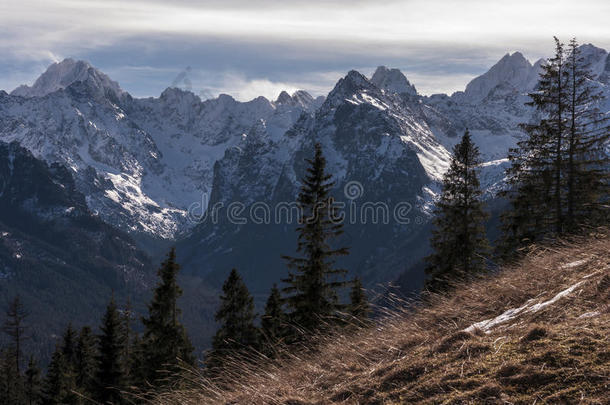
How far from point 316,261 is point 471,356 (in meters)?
21.9

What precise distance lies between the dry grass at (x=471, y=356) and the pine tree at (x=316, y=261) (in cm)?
1840

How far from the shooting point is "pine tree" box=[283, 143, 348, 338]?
88.3 ft

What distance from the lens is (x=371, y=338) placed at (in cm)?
753

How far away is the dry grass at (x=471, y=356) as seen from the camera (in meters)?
→ 4.83

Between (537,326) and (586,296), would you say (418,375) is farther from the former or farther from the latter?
(586,296)

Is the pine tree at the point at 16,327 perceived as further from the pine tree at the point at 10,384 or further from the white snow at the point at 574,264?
the white snow at the point at 574,264

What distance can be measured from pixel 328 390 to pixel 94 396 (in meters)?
34.1

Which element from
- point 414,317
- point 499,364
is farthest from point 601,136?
point 499,364

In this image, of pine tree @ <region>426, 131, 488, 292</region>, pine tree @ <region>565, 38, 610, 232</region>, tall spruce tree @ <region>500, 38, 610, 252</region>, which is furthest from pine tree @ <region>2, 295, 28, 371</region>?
pine tree @ <region>565, 38, 610, 232</region>

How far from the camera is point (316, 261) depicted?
1080 inches

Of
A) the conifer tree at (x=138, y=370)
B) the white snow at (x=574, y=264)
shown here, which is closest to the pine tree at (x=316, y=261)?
the conifer tree at (x=138, y=370)

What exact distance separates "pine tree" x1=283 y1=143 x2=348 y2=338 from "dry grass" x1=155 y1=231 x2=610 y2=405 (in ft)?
60.4

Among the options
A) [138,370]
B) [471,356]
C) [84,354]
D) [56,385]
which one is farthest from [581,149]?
[84,354]

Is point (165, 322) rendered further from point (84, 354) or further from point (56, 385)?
point (84, 354)
